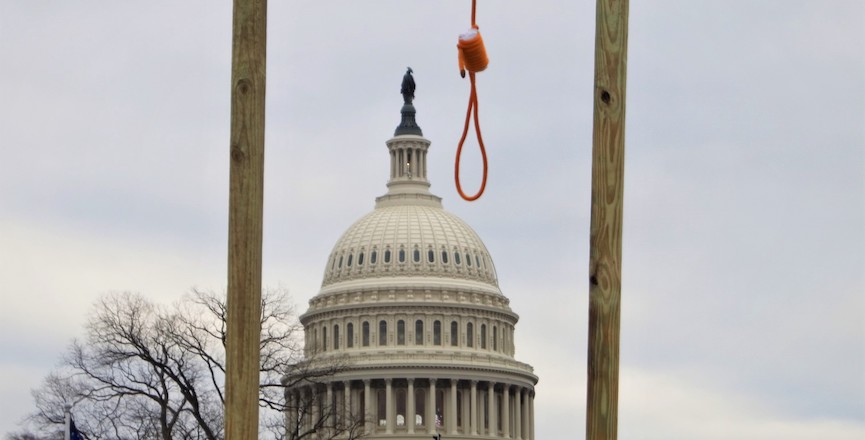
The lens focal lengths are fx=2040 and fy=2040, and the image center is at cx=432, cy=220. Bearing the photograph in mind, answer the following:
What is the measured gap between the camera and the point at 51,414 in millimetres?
74750

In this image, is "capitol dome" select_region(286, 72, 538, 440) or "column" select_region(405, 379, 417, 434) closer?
"column" select_region(405, 379, 417, 434)

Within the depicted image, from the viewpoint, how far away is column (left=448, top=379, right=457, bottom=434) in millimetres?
178500

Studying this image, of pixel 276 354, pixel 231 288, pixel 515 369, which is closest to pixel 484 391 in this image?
pixel 515 369

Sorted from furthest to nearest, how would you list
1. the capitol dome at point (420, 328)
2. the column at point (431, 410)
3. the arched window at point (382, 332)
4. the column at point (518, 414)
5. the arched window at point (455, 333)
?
the arched window at point (455, 333) → the arched window at point (382, 332) → the column at point (518, 414) → the capitol dome at point (420, 328) → the column at point (431, 410)

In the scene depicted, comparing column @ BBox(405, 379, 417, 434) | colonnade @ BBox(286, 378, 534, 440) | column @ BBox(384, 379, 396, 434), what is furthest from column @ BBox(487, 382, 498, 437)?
column @ BBox(384, 379, 396, 434)

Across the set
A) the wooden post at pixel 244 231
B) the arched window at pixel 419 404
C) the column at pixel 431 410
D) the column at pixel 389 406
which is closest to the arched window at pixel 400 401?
the arched window at pixel 419 404

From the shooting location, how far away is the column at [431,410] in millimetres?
177375

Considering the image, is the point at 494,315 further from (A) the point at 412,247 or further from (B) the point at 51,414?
(B) the point at 51,414

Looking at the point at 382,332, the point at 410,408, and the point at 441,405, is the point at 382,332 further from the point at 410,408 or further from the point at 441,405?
the point at 410,408

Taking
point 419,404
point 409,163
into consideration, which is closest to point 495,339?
point 419,404

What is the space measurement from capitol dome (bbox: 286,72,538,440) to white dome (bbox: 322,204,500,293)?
9 cm

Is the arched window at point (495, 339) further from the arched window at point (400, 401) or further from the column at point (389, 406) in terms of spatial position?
the column at point (389, 406)

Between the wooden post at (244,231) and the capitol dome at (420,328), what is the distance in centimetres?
16046

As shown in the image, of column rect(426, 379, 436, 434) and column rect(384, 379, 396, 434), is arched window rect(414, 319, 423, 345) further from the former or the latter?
column rect(384, 379, 396, 434)
